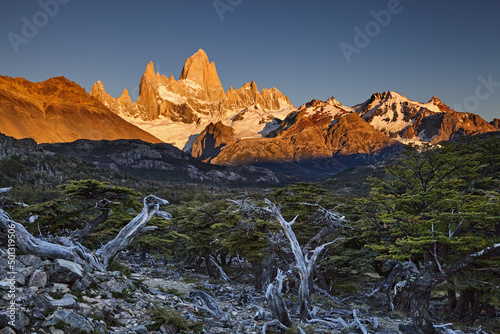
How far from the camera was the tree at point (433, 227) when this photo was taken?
1165cm

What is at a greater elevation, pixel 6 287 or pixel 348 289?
pixel 6 287

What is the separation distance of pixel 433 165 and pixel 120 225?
2145 cm

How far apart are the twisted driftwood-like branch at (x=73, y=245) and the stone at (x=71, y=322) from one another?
347 centimetres

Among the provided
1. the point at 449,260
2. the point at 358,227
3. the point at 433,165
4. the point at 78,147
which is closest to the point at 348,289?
the point at 358,227

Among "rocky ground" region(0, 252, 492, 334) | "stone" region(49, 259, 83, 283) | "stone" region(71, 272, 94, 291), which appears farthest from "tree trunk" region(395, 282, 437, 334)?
"stone" region(49, 259, 83, 283)

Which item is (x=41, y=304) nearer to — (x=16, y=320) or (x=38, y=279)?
(x=16, y=320)

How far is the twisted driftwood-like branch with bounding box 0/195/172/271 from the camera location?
9484 mm

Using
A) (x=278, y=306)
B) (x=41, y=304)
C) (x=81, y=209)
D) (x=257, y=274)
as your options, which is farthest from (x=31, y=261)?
(x=257, y=274)

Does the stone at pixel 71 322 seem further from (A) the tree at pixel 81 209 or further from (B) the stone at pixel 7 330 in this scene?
(A) the tree at pixel 81 209

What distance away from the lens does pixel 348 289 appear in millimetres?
22609

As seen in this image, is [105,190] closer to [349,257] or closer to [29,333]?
[29,333]

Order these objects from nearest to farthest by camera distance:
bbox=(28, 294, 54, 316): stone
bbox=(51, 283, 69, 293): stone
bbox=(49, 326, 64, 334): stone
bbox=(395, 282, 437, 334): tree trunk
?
bbox=(49, 326, 64, 334): stone, bbox=(28, 294, 54, 316): stone, bbox=(51, 283, 69, 293): stone, bbox=(395, 282, 437, 334): tree trunk

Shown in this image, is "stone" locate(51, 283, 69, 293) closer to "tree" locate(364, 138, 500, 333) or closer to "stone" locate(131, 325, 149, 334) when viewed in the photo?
"stone" locate(131, 325, 149, 334)

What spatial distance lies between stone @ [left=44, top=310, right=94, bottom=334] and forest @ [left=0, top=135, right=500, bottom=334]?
0.04 metres
